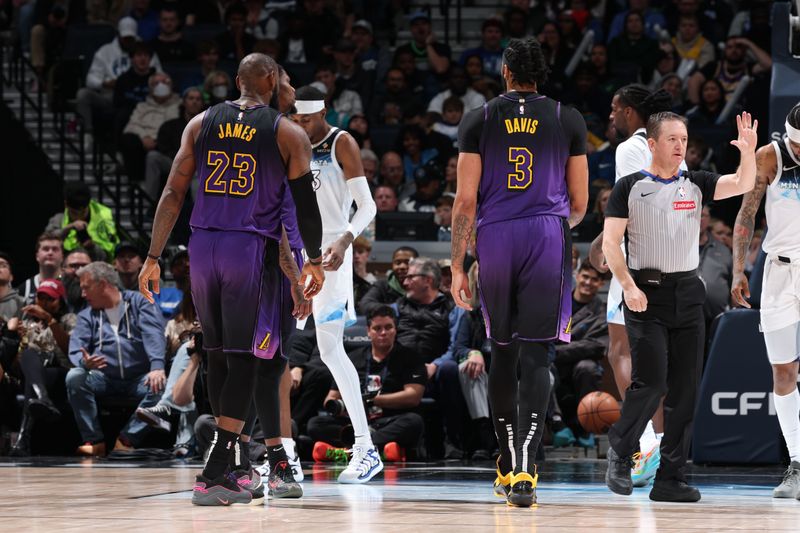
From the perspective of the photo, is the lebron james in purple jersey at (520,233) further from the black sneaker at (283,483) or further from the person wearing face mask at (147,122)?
the person wearing face mask at (147,122)

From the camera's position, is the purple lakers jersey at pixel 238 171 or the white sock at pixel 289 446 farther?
the white sock at pixel 289 446

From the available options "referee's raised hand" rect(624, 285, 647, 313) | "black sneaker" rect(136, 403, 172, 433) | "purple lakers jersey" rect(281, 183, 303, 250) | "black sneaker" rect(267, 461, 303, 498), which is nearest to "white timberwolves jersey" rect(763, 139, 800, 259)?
"referee's raised hand" rect(624, 285, 647, 313)

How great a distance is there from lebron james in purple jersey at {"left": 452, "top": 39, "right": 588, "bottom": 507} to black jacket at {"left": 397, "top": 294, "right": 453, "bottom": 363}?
3942 mm

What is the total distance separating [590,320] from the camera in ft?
33.7

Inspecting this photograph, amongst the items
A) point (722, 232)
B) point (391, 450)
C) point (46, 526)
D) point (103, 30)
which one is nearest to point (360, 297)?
point (391, 450)

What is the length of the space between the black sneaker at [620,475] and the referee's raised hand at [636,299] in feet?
2.47

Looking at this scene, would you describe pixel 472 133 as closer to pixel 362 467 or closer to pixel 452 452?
pixel 362 467

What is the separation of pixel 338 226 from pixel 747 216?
223cm

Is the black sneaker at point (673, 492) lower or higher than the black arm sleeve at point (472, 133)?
lower

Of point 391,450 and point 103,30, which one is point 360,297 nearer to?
point 391,450

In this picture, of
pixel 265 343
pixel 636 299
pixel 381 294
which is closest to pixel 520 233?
pixel 636 299

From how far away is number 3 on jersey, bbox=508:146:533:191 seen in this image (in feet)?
20.0

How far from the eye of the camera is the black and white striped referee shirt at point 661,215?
253 inches

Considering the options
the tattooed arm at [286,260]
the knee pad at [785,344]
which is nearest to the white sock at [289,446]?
the tattooed arm at [286,260]
